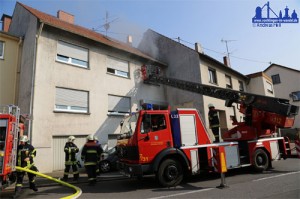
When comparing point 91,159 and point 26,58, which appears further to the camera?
point 26,58

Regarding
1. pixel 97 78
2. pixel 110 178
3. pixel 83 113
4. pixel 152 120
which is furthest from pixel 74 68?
pixel 152 120

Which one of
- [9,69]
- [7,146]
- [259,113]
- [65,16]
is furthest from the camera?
[65,16]

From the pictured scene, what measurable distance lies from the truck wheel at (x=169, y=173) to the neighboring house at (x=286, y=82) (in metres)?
28.4

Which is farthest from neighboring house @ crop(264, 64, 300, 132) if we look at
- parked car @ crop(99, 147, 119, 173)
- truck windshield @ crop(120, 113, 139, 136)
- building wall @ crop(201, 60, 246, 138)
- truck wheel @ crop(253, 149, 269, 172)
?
truck windshield @ crop(120, 113, 139, 136)

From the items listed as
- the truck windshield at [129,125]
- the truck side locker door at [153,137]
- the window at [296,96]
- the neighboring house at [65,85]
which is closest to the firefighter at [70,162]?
the truck windshield at [129,125]

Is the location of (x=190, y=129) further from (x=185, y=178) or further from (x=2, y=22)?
(x=2, y=22)

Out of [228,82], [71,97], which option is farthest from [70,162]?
[228,82]

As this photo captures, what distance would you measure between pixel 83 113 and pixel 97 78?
2314 mm

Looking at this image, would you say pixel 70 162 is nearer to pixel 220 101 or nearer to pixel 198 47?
pixel 220 101

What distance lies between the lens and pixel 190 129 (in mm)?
7859

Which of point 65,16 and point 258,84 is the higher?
point 65,16

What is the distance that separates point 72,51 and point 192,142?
895 cm

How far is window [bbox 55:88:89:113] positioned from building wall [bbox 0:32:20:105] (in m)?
2.50

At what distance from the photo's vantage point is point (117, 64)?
15.7 metres
